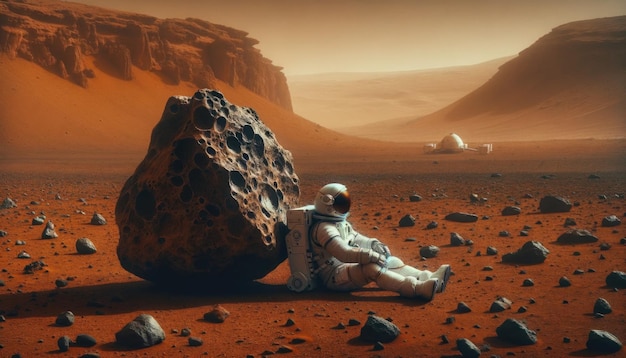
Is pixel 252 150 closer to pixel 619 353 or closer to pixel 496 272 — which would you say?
pixel 496 272

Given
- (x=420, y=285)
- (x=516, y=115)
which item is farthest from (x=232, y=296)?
(x=516, y=115)

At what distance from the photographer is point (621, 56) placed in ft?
194

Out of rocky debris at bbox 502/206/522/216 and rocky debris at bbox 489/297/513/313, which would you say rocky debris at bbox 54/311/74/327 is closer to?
rocky debris at bbox 489/297/513/313

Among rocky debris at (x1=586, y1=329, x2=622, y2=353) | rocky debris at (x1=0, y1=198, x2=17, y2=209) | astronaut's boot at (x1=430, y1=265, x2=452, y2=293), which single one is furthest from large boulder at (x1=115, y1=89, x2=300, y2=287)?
rocky debris at (x1=0, y1=198, x2=17, y2=209)

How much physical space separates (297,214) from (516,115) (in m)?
56.4

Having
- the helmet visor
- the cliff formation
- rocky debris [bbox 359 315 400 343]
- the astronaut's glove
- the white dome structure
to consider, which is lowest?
the white dome structure

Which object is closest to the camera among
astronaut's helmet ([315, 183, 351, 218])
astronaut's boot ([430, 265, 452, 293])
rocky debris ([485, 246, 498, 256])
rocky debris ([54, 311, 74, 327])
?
rocky debris ([54, 311, 74, 327])

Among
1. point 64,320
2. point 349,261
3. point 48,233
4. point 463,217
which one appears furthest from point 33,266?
point 463,217

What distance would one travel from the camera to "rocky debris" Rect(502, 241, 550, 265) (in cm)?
833

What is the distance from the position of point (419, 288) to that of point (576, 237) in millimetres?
3575

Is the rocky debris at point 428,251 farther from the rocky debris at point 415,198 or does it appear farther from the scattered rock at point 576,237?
the rocky debris at point 415,198

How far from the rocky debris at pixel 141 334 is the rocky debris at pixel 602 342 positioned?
329cm

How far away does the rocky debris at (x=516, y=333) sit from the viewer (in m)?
5.48

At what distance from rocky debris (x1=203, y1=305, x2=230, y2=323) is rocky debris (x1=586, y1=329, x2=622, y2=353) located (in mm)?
2986
